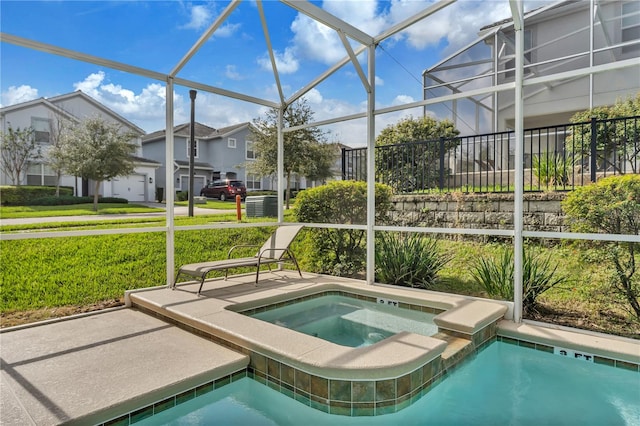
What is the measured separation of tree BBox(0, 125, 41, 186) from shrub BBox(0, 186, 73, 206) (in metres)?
0.12

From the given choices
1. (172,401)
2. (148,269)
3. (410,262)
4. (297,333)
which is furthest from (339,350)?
(148,269)

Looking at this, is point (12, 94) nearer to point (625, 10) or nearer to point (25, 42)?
point (25, 42)

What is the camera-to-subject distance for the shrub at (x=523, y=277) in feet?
15.0

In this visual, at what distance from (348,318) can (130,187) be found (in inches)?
193

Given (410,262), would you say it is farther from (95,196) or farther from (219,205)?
(219,205)

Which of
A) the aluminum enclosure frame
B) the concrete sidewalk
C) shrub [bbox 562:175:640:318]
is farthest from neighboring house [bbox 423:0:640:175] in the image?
the concrete sidewalk

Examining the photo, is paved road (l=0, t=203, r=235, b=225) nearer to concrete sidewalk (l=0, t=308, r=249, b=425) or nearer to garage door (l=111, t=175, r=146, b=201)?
garage door (l=111, t=175, r=146, b=201)

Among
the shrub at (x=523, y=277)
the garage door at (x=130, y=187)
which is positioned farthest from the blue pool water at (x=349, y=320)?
the garage door at (x=130, y=187)

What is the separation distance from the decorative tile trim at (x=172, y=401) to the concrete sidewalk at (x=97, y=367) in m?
0.03

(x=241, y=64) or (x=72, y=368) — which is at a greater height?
(x=241, y=64)

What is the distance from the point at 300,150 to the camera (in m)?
9.06

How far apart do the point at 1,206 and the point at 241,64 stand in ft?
18.2

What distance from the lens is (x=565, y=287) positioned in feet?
17.0

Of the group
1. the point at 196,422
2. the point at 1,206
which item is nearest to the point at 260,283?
the point at 196,422
